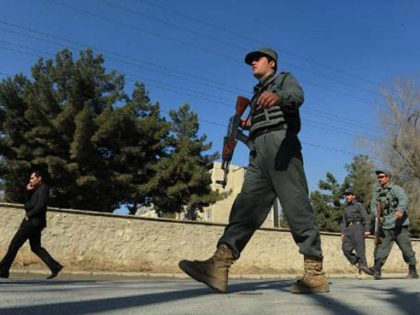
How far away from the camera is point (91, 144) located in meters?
29.7

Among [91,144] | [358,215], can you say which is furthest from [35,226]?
[91,144]

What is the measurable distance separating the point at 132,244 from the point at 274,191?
12.0 metres

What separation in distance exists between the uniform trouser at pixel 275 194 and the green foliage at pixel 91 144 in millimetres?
25246

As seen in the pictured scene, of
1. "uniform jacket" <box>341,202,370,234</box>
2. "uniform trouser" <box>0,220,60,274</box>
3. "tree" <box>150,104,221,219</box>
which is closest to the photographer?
"uniform trouser" <box>0,220,60,274</box>

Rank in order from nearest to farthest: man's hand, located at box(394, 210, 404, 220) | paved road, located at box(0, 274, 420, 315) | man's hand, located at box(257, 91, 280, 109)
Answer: paved road, located at box(0, 274, 420, 315), man's hand, located at box(257, 91, 280, 109), man's hand, located at box(394, 210, 404, 220)

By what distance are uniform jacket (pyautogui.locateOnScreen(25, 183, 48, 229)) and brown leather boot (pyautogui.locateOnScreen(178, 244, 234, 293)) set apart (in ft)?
16.4

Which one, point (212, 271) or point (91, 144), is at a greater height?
point (91, 144)

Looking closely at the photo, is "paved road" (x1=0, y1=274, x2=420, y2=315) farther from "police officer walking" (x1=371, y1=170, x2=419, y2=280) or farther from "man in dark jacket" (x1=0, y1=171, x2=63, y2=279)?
"police officer walking" (x1=371, y1=170, x2=419, y2=280)

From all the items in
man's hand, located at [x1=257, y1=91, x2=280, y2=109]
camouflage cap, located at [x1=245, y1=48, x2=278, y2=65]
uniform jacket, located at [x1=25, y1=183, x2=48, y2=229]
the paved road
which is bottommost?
the paved road

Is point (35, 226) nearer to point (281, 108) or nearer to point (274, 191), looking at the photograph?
point (274, 191)

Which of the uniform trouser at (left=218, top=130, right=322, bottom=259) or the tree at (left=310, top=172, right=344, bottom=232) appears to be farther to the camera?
the tree at (left=310, top=172, right=344, bottom=232)

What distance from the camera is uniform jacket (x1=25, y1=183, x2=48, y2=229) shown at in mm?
8688

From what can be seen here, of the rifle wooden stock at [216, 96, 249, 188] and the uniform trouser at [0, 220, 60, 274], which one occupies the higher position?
the rifle wooden stock at [216, 96, 249, 188]

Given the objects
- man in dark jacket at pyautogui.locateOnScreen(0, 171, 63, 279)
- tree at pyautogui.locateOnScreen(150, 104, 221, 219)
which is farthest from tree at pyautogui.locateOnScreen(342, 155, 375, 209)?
man in dark jacket at pyautogui.locateOnScreen(0, 171, 63, 279)
